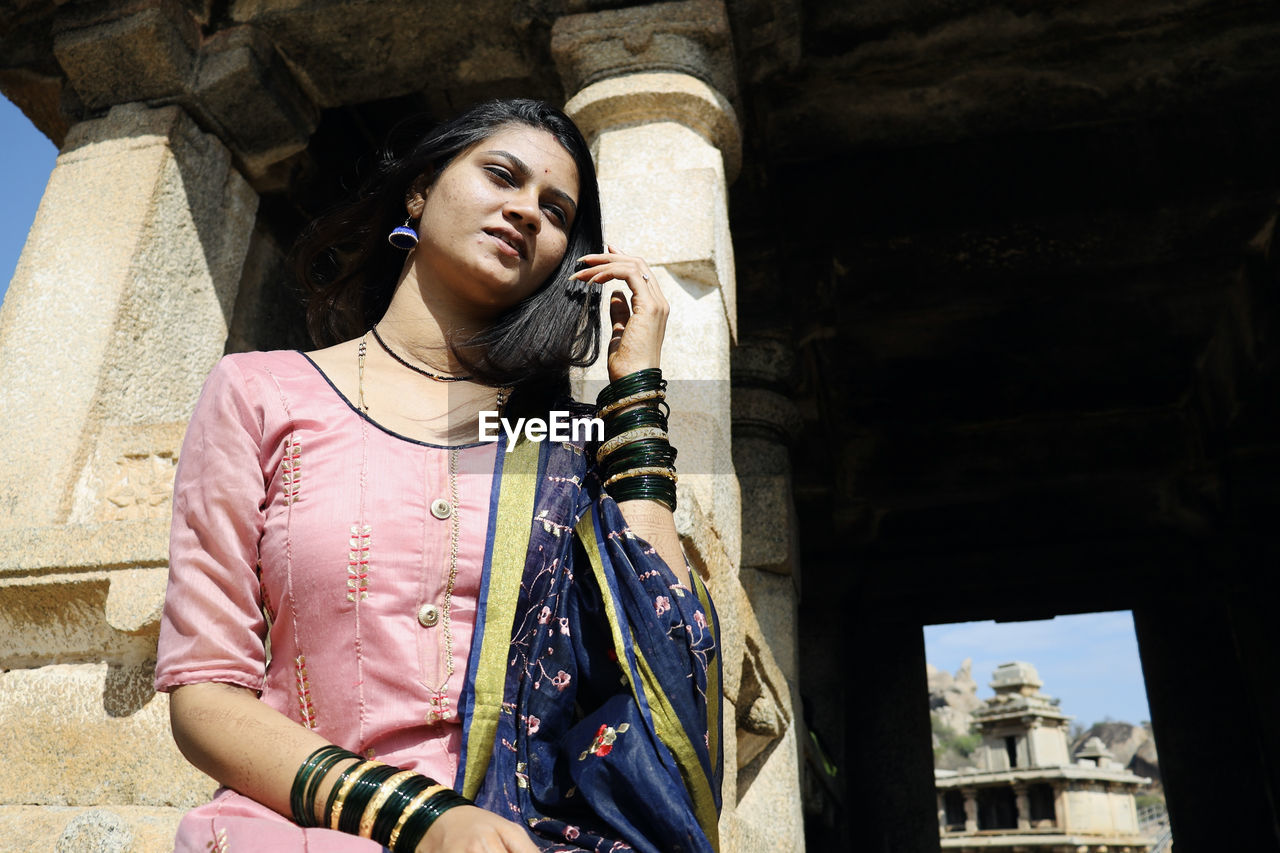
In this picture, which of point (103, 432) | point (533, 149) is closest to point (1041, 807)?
point (103, 432)

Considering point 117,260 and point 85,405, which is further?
point 117,260

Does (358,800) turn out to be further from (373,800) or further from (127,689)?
(127,689)

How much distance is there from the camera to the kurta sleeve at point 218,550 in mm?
1280

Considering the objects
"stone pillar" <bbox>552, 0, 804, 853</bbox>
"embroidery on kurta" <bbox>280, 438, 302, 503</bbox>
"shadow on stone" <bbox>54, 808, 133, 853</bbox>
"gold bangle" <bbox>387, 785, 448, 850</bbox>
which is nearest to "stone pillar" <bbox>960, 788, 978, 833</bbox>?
"stone pillar" <bbox>552, 0, 804, 853</bbox>

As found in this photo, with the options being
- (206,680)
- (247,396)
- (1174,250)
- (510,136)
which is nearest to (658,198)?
(510,136)

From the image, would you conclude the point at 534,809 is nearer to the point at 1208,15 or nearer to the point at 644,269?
the point at 644,269

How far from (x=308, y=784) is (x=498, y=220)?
35.2 inches

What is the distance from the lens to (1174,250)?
5.62m

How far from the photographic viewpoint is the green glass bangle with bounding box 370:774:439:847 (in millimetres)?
1106

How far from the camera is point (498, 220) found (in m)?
1.67

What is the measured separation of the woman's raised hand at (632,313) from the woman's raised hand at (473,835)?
70cm

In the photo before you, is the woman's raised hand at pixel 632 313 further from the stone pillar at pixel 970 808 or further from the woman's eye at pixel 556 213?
the stone pillar at pixel 970 808

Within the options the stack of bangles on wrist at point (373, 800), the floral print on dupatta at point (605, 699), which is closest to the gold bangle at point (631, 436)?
the floral print on dupatta at point (605, 699)

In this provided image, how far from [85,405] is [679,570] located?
7.81ft
